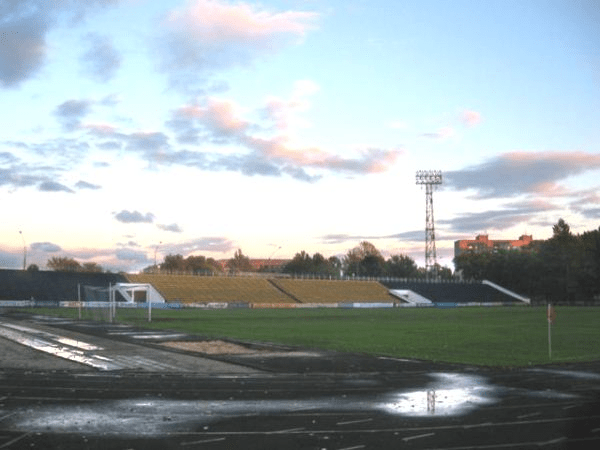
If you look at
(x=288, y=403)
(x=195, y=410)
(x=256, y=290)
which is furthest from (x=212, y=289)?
(x=195, y=410)

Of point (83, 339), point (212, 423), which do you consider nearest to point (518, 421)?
point (212, 423)

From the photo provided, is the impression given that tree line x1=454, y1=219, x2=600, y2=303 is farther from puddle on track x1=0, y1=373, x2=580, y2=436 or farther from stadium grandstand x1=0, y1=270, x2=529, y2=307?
puddle on track x1=0, y1=373, x2=580, y2=436

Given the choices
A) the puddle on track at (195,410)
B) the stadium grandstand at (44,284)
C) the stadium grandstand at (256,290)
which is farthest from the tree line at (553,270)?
Result: the puddle on track at (195,410)

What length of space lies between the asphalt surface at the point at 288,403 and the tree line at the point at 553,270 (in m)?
127

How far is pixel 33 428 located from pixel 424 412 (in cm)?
752

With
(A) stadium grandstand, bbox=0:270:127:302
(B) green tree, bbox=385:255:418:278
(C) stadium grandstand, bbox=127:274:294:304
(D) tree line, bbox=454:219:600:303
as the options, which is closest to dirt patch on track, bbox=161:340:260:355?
(A) stadium grandstand, bbox=0:270:127:302

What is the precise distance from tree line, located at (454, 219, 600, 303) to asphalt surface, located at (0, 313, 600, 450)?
127m

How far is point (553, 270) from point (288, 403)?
142 metres

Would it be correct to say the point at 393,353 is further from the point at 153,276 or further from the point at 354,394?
the point at 153,276

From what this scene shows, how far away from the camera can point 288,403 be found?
1491cm

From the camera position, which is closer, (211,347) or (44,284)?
(211,347)

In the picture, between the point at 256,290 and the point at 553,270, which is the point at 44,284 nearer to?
the point at 256,290

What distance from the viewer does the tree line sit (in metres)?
139

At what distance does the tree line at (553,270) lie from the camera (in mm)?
139375
